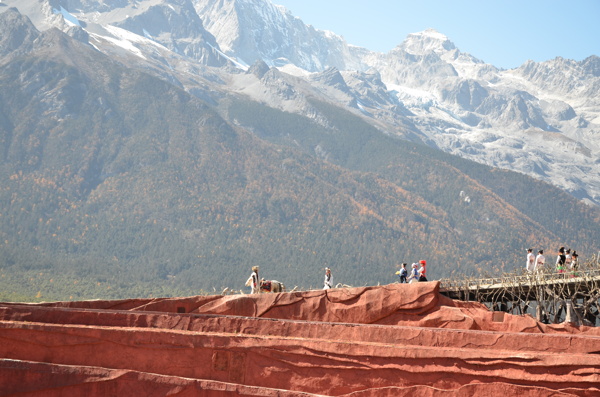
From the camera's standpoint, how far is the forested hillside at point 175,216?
137 m

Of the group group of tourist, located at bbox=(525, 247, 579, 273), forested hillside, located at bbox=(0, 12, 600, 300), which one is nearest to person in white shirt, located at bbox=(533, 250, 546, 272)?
group of tourist, located at bbox=(525, 247, 579, 273)

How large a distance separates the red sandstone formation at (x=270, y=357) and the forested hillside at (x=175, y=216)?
95420 mm

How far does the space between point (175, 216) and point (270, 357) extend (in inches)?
5515

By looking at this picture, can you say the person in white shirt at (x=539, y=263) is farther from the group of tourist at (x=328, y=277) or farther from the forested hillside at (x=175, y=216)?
the forested hillside at (x=175, y=216)

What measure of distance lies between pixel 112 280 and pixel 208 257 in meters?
22.0

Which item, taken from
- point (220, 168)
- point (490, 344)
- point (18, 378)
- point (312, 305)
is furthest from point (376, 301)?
point (220, 168)

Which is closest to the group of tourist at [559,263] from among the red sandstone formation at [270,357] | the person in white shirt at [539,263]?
the person in white shirt at [539,263]

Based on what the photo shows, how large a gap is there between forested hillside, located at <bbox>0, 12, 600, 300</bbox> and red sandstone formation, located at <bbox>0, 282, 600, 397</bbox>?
95420 millimetres

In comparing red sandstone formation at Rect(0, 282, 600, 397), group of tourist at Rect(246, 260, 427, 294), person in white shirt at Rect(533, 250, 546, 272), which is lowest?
red sandstone formation at Rect(0, 282, 600, 397)

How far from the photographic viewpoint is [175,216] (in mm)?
159000

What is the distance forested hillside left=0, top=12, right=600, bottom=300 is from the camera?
13700 cm

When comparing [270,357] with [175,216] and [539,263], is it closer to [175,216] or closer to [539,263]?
[539,263]

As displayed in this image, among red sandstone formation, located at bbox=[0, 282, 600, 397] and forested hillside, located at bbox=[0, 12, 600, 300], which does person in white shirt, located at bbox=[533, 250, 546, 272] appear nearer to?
red sandstone formation, located at bbox=[0, 282, 600, 397]

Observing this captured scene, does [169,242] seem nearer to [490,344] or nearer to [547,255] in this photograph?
[547,255]
